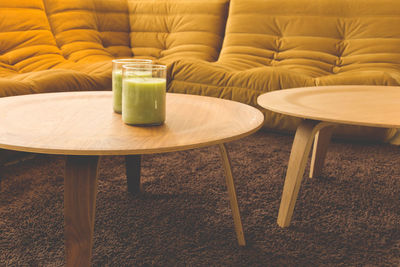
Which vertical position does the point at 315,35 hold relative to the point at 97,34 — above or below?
above

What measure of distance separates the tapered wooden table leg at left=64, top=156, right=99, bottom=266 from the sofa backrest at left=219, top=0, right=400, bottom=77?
5.27 ft

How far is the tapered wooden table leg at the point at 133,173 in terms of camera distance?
117 centimetres

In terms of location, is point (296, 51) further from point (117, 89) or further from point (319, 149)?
point (117, 89)

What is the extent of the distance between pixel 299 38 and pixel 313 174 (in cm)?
112

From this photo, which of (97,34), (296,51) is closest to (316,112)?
(296,51)

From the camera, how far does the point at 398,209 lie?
3.75 ft

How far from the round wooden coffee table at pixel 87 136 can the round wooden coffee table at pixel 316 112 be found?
159 mm

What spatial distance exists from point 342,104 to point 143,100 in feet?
1.97

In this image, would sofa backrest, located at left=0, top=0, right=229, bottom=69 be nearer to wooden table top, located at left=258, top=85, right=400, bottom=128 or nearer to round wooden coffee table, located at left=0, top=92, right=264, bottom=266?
wooden table top, located at left=258, top=85, right=400, bottom=128

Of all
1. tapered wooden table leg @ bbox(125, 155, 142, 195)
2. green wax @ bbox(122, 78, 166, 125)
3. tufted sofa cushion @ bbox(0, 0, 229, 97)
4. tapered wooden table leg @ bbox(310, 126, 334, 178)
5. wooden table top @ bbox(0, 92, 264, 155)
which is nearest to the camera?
wooden table top @ bbox(0, 92, 264, 155)

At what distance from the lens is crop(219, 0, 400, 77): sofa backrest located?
2.03 metres

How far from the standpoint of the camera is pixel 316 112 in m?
0.89

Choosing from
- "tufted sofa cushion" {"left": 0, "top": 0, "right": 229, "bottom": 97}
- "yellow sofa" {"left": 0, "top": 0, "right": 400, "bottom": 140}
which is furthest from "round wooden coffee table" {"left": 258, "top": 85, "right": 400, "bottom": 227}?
"tufted sofa cushion" {"left": 0, "top": 0, "right": 229, "bottom": 97}

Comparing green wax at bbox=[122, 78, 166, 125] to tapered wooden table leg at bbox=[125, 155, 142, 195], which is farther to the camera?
tapered wooden table leg at bbox=[125, 155, 142, 195]
